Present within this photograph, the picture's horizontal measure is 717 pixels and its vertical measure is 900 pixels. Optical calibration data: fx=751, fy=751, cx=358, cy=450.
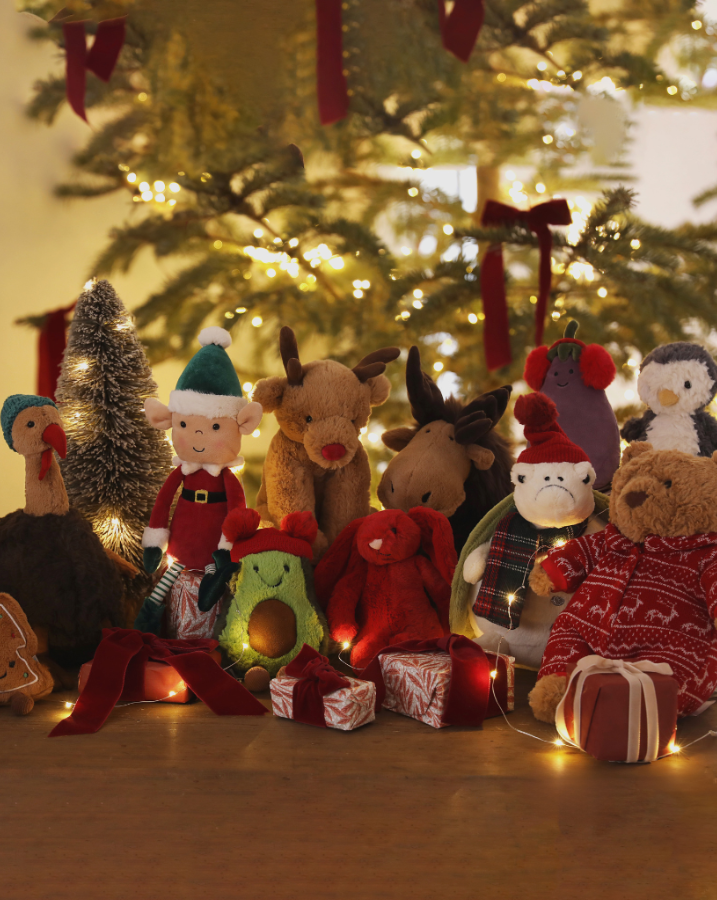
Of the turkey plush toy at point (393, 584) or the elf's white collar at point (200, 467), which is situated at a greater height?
the elf's white collar at point (200, 467)

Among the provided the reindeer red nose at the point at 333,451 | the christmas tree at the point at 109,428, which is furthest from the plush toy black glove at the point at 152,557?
the reindeer red nose at the point at 333,451

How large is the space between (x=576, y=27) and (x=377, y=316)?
830mm

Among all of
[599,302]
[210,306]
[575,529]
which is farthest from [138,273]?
[575,529]

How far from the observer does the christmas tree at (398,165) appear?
1.82m

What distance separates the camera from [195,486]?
1.31 meters

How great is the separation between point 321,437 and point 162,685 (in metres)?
0.48

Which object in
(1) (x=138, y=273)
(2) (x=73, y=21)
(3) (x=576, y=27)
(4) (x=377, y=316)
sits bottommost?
(4) (x=377, y=316)

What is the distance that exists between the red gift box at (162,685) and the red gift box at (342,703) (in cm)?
16

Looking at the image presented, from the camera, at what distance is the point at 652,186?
244cm

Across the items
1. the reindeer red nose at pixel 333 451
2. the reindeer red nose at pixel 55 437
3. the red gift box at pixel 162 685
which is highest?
the reindeer red nose at pixel 55 437

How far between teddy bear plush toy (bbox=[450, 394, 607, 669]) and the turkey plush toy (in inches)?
1.8

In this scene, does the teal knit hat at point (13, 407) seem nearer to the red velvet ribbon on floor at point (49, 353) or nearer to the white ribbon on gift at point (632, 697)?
the white ribbon on gift at point (632, 697)

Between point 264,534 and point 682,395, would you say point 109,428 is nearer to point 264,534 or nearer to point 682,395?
point 264,534

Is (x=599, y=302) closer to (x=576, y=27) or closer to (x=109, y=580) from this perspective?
(x=576, y=27)
